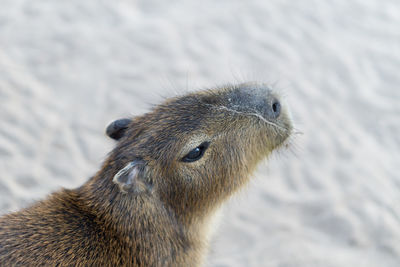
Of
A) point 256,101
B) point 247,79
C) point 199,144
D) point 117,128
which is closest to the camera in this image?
point 199,144

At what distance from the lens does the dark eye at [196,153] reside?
332 centimetres

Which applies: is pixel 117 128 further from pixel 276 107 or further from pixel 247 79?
pixel 247 79

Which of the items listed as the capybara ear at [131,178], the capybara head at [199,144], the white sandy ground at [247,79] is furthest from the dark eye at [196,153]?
the white sandy ground at [247,79]

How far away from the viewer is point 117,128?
372 cm

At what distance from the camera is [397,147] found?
18.8 ft

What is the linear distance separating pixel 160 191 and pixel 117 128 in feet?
2.08

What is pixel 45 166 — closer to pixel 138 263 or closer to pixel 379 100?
pixel 138 263

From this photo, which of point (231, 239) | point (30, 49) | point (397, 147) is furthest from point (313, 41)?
point (30, 49)

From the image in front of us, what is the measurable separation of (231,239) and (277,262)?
47cm

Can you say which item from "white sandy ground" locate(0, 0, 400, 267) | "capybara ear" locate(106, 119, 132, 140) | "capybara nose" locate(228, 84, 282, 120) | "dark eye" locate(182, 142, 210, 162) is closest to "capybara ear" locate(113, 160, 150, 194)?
"dark eye" locate(182, 142, 210, 162)

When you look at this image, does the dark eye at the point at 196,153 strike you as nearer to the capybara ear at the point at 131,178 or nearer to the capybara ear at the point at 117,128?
the capybara ear at the point at 131,178

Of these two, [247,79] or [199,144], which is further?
[247,79]

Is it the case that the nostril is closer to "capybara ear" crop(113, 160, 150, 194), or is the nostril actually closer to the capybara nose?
the capybara nose

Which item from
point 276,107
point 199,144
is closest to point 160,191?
point 199,144
